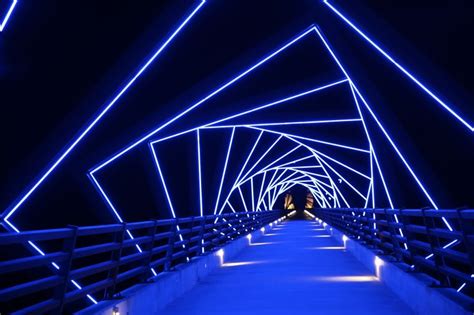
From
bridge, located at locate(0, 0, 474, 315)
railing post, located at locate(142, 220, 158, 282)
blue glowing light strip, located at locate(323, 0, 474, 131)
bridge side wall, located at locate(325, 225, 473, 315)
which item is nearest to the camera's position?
bridge side wall, located at locate(325, 225, 473, 315)

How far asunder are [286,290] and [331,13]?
6.89 metres

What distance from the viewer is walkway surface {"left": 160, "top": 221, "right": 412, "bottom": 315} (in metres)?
7.71

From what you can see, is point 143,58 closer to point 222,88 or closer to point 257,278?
point 222,88

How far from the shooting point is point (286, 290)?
9.44m

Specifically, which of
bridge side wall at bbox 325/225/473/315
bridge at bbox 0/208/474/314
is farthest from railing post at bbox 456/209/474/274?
bridge side wall at bbox 325/225/473/315

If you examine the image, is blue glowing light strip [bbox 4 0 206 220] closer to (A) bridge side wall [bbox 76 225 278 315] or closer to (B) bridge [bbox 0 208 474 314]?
(B) bridge [bbox 0 208 474 314]

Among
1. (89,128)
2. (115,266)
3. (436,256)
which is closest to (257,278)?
(436,256)

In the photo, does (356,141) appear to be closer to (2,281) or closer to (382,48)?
(382,48)

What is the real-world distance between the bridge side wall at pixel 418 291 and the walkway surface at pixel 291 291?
16 cm

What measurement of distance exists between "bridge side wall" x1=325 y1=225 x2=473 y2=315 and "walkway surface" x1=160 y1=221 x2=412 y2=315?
16cm

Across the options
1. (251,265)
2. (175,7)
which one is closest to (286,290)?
(251,265)

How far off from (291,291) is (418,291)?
265cm

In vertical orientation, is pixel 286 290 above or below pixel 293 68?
below

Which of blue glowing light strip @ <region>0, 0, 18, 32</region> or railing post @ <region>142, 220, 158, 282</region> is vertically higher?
blue glowing light strip @ <region>0, 0, 18, 32</region>
